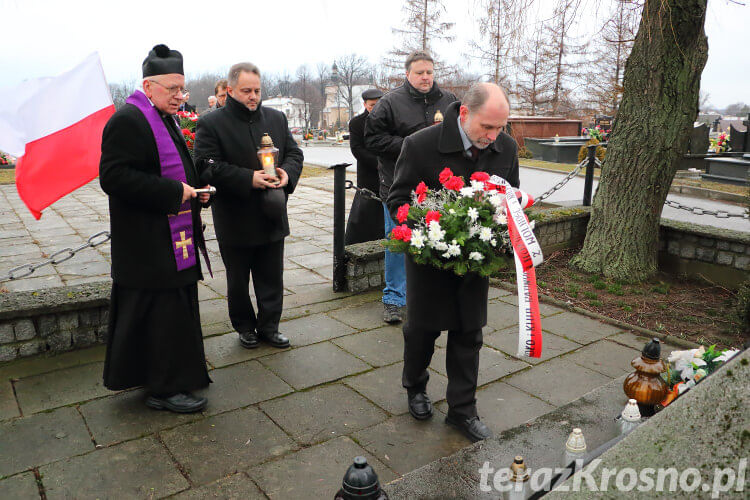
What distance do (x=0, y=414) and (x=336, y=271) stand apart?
2.99 m

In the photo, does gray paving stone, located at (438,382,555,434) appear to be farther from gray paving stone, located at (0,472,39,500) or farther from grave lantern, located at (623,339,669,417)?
gray paving stone, located at (0,472,39,500)

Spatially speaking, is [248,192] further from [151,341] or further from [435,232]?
[435,232]

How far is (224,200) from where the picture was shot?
4.16 metres

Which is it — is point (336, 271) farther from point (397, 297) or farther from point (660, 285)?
point (660, 285)

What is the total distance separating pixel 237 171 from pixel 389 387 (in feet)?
5.72

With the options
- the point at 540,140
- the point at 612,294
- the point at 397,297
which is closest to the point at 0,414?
the point at 397,297

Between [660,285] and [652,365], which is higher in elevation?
[652,365]

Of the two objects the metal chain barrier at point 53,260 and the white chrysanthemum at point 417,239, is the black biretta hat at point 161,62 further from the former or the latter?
the white chrysanthemum at point 417,239

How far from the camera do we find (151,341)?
3.44 metres

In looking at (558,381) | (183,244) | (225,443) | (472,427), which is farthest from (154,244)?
(558,381)

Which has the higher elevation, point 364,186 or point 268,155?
point 268,155

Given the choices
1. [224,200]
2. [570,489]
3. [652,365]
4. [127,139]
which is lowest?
[652,365]

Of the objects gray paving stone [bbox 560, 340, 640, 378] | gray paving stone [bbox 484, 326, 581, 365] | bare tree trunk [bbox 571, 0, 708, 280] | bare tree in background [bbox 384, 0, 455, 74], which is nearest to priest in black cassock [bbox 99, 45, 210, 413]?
gray paving stone [bbox 484, 326, 581, 365]

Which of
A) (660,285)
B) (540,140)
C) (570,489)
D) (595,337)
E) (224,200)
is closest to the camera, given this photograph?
(570,489)
